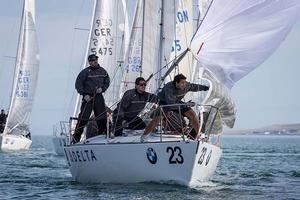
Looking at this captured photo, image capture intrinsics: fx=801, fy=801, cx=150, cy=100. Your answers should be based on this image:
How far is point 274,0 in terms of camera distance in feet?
45.8

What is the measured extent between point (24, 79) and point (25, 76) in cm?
17

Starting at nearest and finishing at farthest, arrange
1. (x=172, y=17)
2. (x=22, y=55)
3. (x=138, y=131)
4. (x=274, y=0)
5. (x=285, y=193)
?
(x=274, y=0) < (x=285, y=193) < (x=138, y=131) < (x=172, y=17) < (x=22, y=55)

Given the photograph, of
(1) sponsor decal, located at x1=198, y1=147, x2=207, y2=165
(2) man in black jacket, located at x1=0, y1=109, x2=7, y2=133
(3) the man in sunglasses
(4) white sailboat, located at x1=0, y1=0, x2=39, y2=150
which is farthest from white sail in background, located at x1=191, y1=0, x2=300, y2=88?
(2) man in black jacket, located at x1=0, y1=109, x2=7, y2=133

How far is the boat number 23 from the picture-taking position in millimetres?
14352

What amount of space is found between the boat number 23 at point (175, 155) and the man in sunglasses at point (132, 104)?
1.61 m

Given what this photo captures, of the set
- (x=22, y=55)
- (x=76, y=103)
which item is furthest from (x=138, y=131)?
(x=22, y=55)

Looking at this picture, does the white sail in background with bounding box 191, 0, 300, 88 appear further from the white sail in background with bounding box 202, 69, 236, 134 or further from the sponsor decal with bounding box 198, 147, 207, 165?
the sponsor decal with bounding box 198, 147, 207, 165

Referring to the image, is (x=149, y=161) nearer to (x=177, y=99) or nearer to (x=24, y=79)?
(x=177, y=99)

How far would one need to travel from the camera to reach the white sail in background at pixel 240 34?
45.9 ft

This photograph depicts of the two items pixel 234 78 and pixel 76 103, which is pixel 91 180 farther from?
pixel 76 103

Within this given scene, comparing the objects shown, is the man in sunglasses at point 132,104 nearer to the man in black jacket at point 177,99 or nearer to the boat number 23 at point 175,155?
the man in black jacket at point 177,99

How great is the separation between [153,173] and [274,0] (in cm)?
383

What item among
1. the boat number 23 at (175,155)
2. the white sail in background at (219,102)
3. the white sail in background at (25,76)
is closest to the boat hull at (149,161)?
the boat number 23 at (175,155)

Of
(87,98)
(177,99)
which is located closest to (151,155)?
(177,99)
